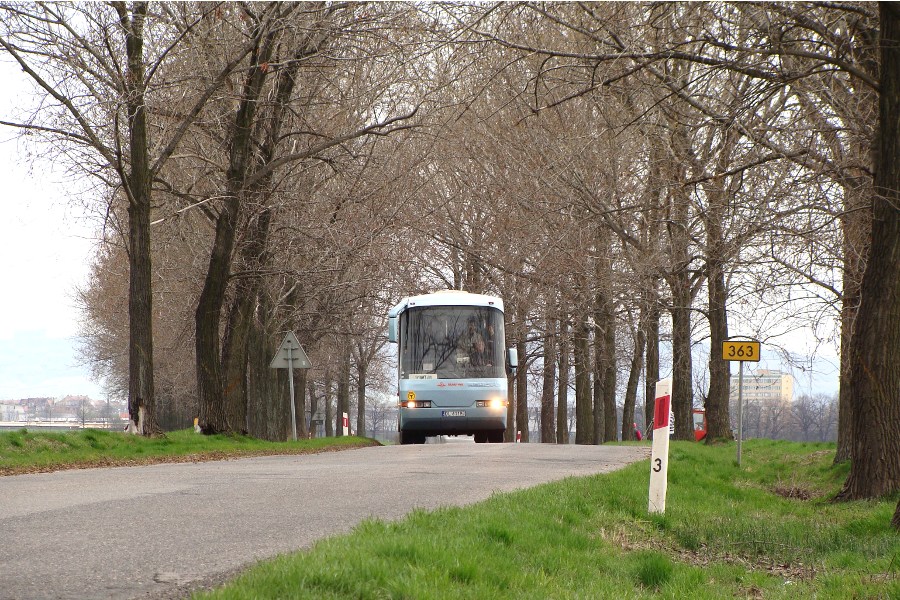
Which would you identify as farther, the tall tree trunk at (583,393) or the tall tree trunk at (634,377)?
the tall tree trunk at (583,393)

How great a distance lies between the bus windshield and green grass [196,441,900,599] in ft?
42.5

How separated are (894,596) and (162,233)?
23.7m

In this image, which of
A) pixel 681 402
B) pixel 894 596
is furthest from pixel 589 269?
pixel 894 596

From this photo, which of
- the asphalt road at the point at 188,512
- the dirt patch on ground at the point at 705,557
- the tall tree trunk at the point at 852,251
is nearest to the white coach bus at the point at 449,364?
the tall tree trunk at the point at 852,251

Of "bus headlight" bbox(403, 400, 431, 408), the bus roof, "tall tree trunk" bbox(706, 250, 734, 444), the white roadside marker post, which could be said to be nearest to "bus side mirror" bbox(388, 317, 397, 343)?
the bus roof

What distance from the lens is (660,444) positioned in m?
9.71

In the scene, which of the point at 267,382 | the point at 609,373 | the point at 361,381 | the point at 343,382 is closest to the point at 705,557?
the point at 267,382

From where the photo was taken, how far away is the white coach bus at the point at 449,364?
26.1 metres

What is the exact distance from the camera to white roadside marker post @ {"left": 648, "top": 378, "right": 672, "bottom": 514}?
9398mm

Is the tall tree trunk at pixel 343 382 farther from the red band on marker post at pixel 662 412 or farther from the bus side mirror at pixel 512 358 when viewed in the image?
the red band on marker post at pixel 662 412

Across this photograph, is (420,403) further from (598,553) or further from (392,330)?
(598,553)

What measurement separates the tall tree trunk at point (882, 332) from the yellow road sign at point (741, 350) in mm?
8139

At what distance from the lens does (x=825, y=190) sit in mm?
16688

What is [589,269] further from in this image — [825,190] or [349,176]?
[825,190]
